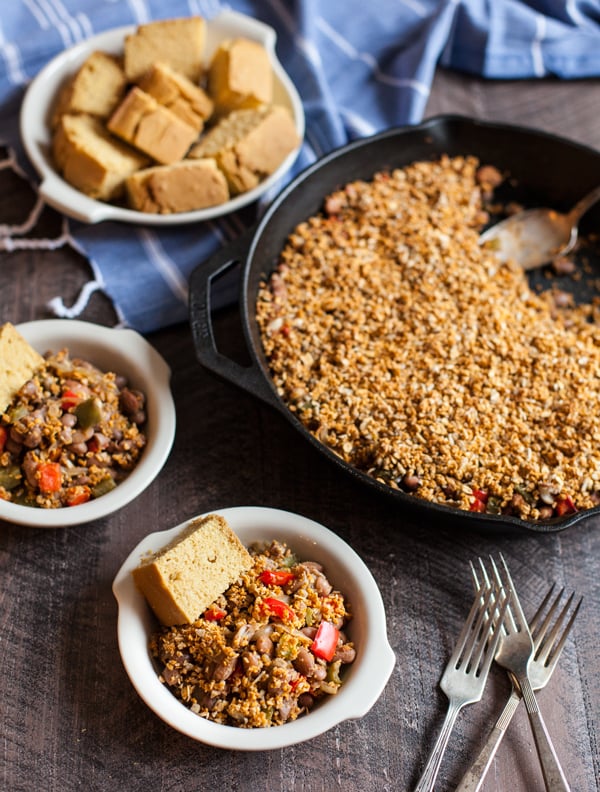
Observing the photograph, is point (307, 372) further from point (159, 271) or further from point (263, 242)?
point (159, 271)

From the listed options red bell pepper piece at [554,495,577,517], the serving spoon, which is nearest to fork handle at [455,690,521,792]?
red bell pepper piece at [554,495,577,517]

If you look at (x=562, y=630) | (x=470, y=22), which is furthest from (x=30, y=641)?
(x=470, y=22)

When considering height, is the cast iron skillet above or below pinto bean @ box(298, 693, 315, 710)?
above

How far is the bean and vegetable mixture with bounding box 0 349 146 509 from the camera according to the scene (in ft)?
5.24

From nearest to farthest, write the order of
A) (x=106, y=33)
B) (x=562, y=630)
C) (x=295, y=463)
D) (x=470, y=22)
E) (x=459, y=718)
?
(x=459, y=718) < (x=562, y=630) < (x=295, y=463) < (x=106, y=33) < (x=470, y=22)

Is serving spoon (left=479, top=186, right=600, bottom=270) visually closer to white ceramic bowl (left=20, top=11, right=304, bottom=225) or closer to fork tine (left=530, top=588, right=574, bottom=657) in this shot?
white ceramic bowl (left=20, top=11, right=304, bottom=225)

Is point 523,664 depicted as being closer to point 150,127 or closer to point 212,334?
point 212,334

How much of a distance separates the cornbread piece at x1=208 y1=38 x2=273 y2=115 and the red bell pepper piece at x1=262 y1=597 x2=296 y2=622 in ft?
4.36

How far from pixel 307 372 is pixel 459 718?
76 centimetres

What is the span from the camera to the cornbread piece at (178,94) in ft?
6.79

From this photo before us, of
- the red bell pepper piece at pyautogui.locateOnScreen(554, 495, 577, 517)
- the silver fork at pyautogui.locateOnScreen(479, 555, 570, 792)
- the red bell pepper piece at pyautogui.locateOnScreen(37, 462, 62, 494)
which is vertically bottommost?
the silver fork at pyautogui.locateOnScreen(479, 555, 570, 792)

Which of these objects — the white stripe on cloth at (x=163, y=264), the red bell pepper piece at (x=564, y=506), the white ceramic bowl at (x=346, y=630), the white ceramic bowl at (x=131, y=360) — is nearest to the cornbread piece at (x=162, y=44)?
the white stripe on cloth at (x=163, y=264)

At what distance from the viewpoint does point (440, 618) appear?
5.45 ft

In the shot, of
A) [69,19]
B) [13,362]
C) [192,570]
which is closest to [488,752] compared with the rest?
[192,570]
